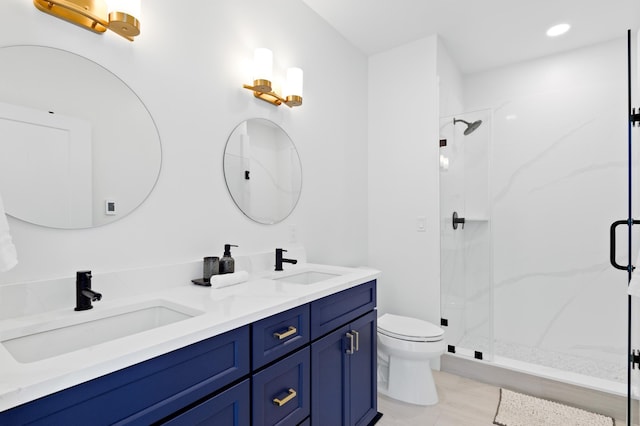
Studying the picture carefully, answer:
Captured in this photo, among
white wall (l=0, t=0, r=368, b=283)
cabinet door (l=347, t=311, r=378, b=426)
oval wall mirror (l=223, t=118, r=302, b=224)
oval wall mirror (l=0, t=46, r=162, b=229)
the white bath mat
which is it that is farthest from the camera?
the white bath mat

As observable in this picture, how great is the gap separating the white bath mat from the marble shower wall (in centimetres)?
97

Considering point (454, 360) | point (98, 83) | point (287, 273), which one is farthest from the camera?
point (454, 360)

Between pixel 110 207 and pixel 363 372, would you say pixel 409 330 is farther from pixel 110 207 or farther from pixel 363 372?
pixel 110 207

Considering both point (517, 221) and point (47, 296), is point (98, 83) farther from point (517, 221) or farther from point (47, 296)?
point (517, 221)

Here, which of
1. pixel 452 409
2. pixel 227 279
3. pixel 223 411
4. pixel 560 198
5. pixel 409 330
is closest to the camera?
pixel 223 411

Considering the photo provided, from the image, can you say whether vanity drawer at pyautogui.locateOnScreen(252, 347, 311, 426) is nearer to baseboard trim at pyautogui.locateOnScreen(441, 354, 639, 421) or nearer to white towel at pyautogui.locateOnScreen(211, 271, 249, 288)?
white towel at pyautogui.locateOnScreen(211, 271, 249, 288)

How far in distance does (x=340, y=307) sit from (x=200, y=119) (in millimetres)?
1123

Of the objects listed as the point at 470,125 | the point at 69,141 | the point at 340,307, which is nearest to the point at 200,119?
the point at 69,141

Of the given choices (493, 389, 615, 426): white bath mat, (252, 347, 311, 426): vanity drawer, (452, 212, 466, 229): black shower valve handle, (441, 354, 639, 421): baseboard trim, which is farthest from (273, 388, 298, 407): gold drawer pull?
(452, 212, 466, 229): black shower valve handle

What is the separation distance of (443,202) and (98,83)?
238 centimetres

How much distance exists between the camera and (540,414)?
2.04m

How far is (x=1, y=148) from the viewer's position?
1031mm

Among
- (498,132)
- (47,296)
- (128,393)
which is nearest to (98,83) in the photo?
(47,296)

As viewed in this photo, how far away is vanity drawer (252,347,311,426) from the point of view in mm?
1098
